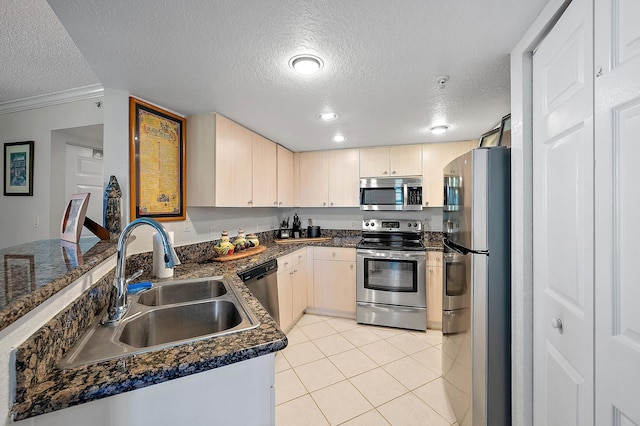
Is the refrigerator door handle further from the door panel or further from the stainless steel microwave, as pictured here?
the door panel

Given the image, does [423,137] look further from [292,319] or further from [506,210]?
[292,319]

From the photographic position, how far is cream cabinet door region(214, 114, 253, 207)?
2.27m

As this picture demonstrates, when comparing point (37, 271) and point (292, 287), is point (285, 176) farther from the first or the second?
point (37, 271)

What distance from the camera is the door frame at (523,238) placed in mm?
1207

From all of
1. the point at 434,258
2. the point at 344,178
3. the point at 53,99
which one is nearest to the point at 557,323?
the point at 434,258

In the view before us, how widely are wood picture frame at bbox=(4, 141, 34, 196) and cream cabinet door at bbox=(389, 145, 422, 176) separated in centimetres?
387

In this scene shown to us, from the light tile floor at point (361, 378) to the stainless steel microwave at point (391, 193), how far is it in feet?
4.91

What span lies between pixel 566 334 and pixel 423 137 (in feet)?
8.25

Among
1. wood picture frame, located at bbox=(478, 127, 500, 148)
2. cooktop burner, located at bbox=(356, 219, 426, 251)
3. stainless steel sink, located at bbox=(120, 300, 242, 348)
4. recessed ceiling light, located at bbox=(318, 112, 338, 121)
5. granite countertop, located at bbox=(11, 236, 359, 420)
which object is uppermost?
recessed ceiling light, located at bbox=(318, 112, 338, 121)

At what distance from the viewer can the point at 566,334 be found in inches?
36.4

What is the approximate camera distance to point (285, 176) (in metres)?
3.59

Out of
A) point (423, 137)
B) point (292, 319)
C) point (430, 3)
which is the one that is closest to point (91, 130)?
point (292, 319)

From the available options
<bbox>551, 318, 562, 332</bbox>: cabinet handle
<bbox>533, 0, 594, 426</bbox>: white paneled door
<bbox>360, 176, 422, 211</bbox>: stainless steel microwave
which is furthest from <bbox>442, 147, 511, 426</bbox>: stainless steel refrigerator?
<bbox>360, 176, 422, 211</bbox>: stainless steel microwave

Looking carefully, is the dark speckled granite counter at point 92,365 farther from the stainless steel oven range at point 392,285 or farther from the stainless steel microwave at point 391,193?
the stainless steel microwave at point 391,193
